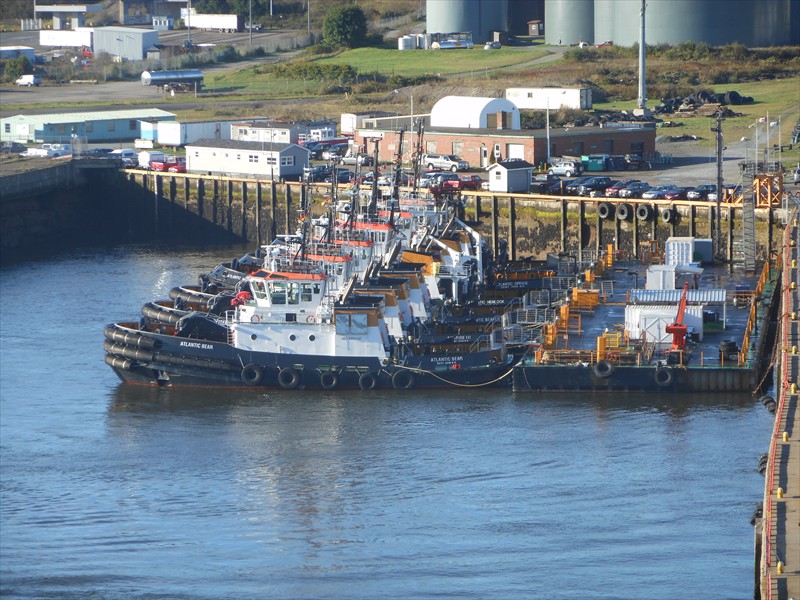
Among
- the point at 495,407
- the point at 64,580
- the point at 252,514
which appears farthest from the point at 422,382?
the point at 64,580

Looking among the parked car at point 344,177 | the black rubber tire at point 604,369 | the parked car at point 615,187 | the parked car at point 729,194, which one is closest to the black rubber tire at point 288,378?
the black rubber tire at point 604,369

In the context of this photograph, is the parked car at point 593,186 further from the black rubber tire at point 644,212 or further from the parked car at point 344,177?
the parked car at point 344,177

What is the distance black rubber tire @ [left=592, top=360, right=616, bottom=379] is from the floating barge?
0.07ft

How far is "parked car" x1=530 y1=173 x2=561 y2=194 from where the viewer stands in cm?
5478

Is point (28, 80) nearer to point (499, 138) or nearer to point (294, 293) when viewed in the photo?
point (499, 138)

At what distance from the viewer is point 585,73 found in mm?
81562

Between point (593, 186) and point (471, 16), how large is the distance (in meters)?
44.2

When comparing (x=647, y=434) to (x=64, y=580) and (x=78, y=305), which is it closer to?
(x=64, y=580)

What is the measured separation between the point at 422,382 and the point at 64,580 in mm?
12663

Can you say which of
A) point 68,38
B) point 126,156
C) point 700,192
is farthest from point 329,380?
point 68,38

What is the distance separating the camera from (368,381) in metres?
35.7

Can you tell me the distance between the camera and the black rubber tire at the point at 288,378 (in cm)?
3600

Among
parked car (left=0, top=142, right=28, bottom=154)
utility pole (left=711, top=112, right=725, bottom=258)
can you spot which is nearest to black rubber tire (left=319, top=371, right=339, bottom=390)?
utility pole (left=711, top=112, right=725, bottom=258)

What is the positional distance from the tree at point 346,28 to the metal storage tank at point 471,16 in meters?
4.39
